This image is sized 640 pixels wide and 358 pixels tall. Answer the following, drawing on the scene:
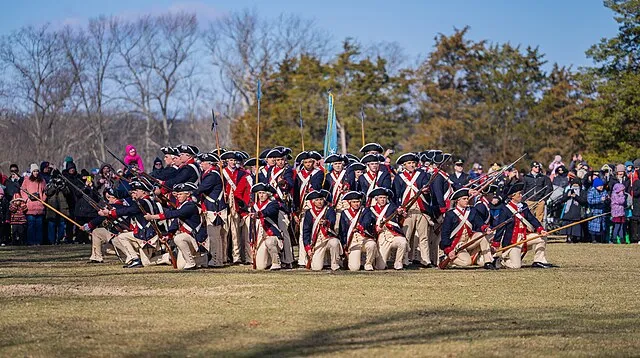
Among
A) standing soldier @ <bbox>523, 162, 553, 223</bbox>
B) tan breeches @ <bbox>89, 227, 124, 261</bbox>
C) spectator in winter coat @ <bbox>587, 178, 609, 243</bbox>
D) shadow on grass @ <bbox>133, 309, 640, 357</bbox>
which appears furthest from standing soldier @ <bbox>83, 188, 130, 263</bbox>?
spectator in winter coat @ <bbox>587, 178, 609, 243</bbox>

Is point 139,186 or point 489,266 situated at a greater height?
point 139,186

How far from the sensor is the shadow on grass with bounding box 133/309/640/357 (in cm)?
930

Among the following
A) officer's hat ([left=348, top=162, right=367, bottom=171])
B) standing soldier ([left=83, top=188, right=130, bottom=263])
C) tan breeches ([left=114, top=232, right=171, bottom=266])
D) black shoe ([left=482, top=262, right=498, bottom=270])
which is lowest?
black shoe ([left=482, top=262, right=498, bottom=270])

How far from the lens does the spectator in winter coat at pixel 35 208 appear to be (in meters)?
25.6

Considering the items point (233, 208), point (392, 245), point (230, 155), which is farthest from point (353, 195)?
point (230, 155)

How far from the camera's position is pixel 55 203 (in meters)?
25.9

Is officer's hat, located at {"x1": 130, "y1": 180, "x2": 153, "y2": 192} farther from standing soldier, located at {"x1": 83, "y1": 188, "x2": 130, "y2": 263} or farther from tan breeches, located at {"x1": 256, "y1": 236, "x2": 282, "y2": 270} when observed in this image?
tan breeches, located at {"x1": 256, "y1": 236, "x2": 282, "y2": 270}

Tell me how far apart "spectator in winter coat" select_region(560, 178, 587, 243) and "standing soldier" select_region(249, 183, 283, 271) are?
11716mm

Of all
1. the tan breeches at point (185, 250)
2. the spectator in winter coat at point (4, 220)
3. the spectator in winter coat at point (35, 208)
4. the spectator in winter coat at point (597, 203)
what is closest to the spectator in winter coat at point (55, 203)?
the spectator in winter coat at point (35, 208)

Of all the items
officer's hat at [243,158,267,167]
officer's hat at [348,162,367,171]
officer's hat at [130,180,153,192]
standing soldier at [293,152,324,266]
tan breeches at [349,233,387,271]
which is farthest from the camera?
officer's hat at [243,158,267,167]

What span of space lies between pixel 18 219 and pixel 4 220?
0.59 meters

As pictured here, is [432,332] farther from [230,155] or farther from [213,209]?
[230,155]

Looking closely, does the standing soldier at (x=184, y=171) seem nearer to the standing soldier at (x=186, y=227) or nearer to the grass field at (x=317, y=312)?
the standing soldier at (x=186, y=227)

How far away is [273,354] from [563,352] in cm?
249
